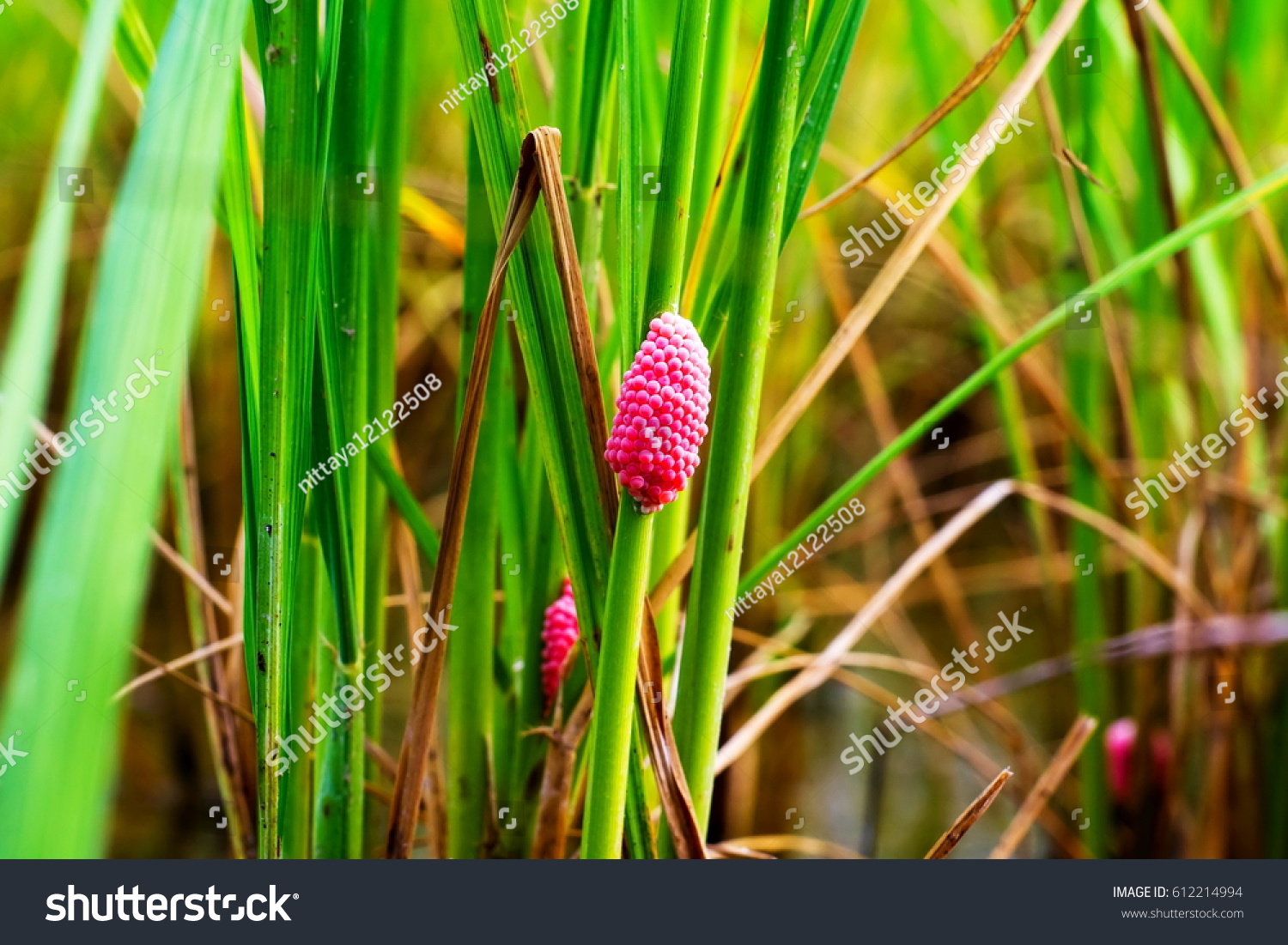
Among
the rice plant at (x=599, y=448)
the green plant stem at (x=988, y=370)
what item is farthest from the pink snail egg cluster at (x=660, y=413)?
the green plant stem at (x=988, y=370)

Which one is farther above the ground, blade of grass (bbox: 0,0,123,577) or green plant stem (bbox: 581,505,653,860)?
blade of grass (bbox: 0,0,123,577)

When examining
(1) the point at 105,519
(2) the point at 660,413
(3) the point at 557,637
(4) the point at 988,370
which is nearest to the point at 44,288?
(1) the point at 105,519

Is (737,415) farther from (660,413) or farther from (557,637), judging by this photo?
(557,637)

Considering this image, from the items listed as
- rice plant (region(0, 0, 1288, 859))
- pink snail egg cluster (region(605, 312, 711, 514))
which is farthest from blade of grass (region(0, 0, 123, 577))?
pink snail egg cluster (region(605, 312, 711, 514))

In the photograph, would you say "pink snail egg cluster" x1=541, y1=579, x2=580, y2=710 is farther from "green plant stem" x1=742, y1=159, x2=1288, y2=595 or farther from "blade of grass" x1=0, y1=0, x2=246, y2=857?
"blade of grass" x1=0, y1=0, x2=246, y2=857

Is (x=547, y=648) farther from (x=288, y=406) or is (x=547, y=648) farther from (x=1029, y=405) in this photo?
(x=1029, y=405)
